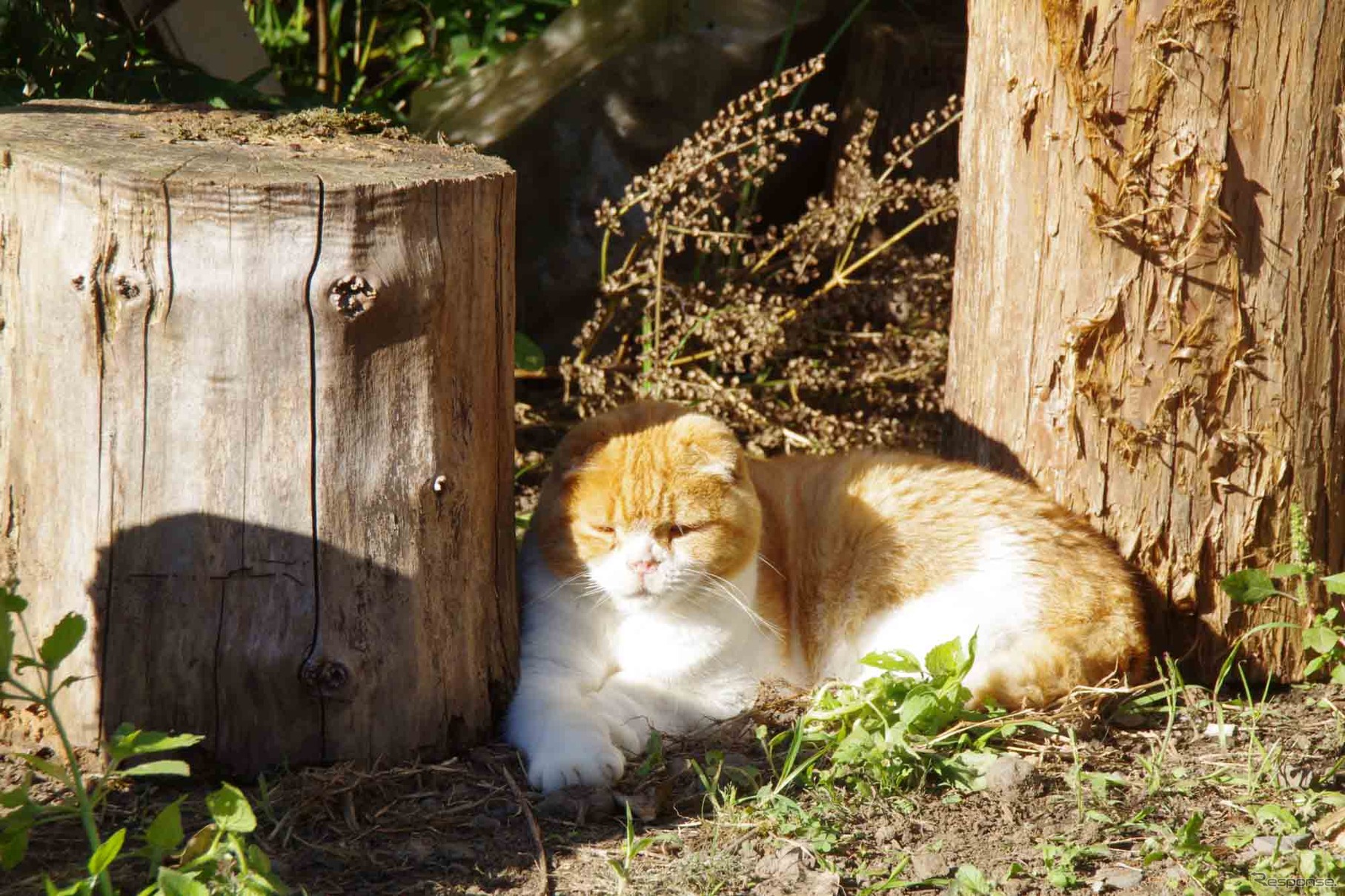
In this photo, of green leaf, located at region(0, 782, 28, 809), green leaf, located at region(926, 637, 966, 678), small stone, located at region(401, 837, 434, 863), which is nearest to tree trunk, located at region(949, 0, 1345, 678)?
green leaf, located at region(926, 637, 966, 678)

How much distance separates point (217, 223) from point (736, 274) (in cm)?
242

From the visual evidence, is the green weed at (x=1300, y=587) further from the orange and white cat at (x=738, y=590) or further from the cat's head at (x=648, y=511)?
the cat's head at (x=648, y=511)

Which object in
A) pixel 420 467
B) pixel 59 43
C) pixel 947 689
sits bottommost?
pixel 947 689

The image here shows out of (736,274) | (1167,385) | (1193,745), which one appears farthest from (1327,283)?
(736,274)

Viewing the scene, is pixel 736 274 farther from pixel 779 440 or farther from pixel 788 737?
pixel 788 737

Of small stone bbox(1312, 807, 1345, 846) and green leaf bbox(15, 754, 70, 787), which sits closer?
green leaf bbox(15, 754, 70, 787)

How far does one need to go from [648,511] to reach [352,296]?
2.91ft

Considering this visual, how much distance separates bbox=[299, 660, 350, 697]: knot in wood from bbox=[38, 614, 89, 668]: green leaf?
0.56m

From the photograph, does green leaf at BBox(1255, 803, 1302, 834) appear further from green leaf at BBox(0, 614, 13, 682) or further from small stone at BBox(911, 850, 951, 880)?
green leaf at BBox(0, 614, 13, 682)

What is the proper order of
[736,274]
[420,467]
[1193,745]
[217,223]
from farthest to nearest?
[736,274], [1193,745], [420,467], [217,223]

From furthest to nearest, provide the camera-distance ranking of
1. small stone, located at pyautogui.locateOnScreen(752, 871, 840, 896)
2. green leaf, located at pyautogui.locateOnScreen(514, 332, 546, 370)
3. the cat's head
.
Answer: green leaf, located at pyautogui.locateOnScreen(514, 332, 546, 370), the cat's head, small stone, located at pyautogui.locateOnScreen(752, 871, 840, 896)

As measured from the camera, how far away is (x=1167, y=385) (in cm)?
311

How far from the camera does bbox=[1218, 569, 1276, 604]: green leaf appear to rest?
321 cm

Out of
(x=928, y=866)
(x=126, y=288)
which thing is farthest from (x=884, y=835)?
(x=126, y=288)
